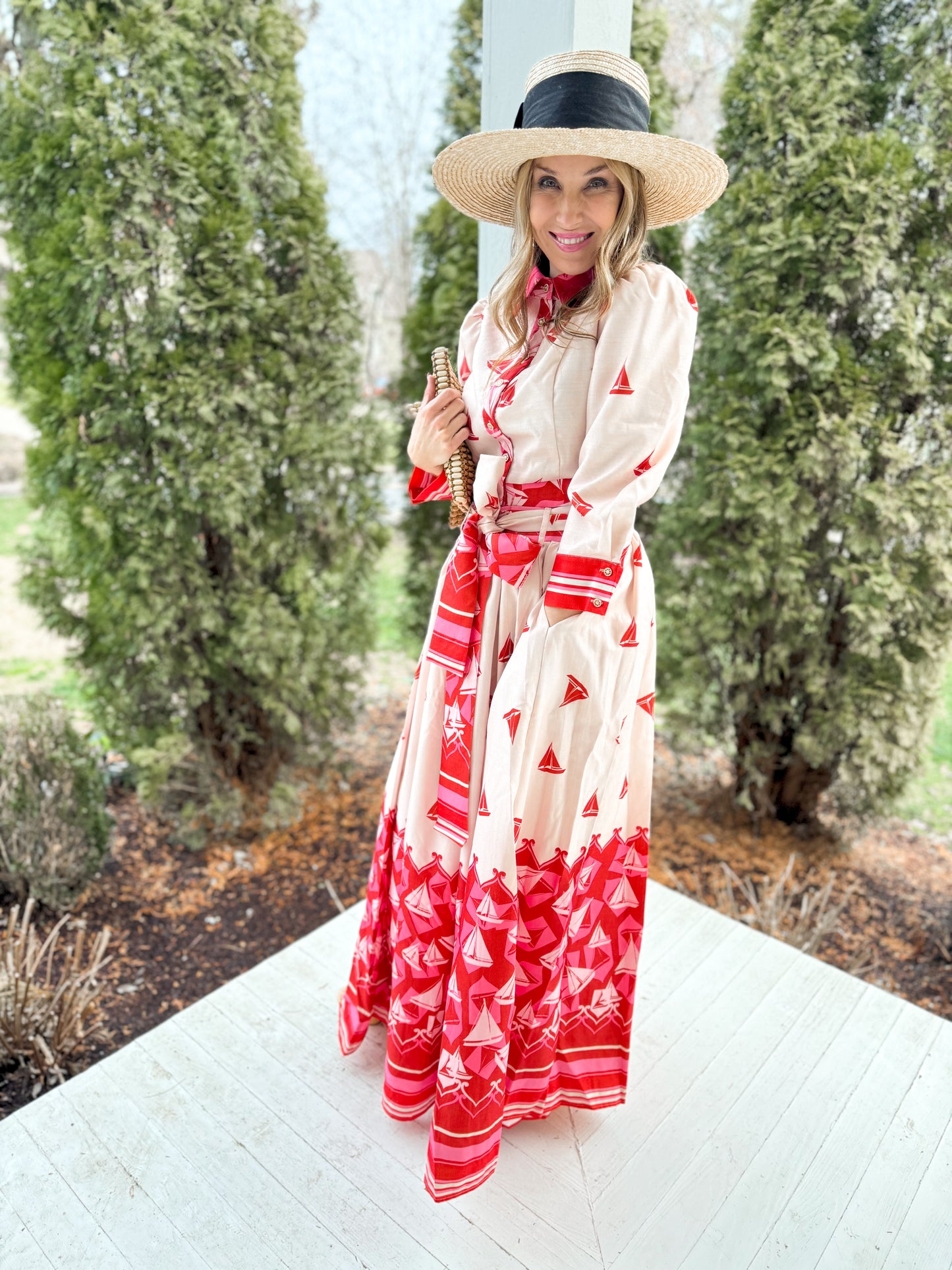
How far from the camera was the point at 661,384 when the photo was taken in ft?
4.33

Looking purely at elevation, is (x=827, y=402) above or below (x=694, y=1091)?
above

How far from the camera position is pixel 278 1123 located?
1.71 meters

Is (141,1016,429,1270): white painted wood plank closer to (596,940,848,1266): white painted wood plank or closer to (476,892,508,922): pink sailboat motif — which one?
(596,940,848,1266): white painted wood plank

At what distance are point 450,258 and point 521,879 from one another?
239 cm

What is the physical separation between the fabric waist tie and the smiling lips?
1.39ft

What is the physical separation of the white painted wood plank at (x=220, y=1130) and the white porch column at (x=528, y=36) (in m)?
1.92

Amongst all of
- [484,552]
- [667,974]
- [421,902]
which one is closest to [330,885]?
[667,974]

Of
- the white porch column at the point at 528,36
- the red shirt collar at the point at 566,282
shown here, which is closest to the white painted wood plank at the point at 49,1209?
the red shirt collar at the point at 566,282

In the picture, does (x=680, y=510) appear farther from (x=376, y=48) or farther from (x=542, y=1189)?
(x=376, y=48)

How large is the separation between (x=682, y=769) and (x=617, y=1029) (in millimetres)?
2309

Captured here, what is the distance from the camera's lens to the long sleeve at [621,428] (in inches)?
51.3

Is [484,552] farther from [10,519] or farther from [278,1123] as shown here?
[10,519]

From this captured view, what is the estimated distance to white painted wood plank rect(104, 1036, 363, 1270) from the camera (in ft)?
4.91

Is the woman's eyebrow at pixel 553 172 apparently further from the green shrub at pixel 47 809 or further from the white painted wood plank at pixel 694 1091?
the green shrub at pixel 47 809
